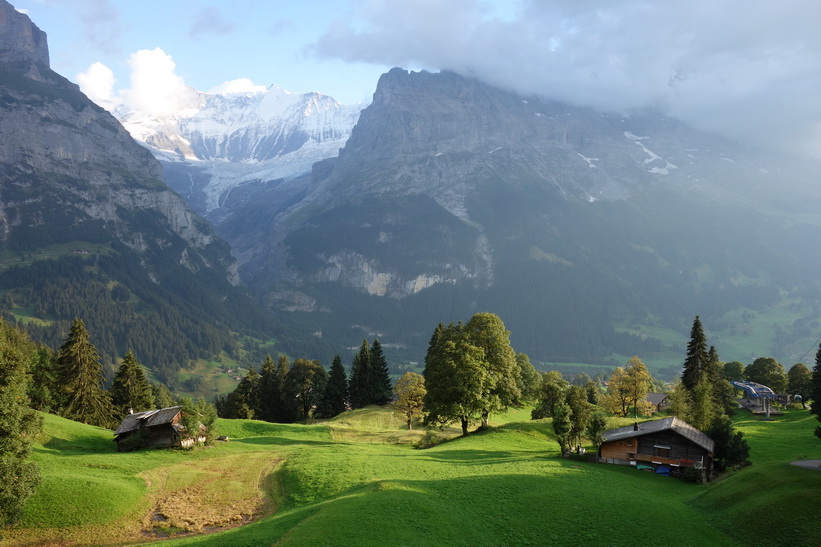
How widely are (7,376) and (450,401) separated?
44.1 meters

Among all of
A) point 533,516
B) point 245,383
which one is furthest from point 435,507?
point 245,383

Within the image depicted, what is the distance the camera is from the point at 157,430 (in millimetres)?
56781

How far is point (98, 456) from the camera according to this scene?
4872 cm

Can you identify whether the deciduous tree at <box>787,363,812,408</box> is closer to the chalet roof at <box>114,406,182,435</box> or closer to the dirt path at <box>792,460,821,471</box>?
the dirt path at <box>792,460,821,471</box>

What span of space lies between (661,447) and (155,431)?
54.9m

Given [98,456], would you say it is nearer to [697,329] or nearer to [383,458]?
[383,458]

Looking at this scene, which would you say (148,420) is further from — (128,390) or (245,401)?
(245,401)

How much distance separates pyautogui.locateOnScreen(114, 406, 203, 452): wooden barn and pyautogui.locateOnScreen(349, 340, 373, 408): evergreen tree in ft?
153

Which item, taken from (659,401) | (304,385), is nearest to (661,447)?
(659,401)

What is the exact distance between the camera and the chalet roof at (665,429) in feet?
160

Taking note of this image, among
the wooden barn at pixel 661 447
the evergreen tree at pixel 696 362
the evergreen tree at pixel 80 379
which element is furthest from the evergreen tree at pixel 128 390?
the evergreen tree at pixel 696 362

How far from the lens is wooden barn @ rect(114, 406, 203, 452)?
5591 cm

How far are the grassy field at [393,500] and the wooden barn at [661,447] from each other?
3001mm

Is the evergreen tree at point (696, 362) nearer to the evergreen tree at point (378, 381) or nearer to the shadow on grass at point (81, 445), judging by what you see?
the evergreen tree at point (378, 381)
